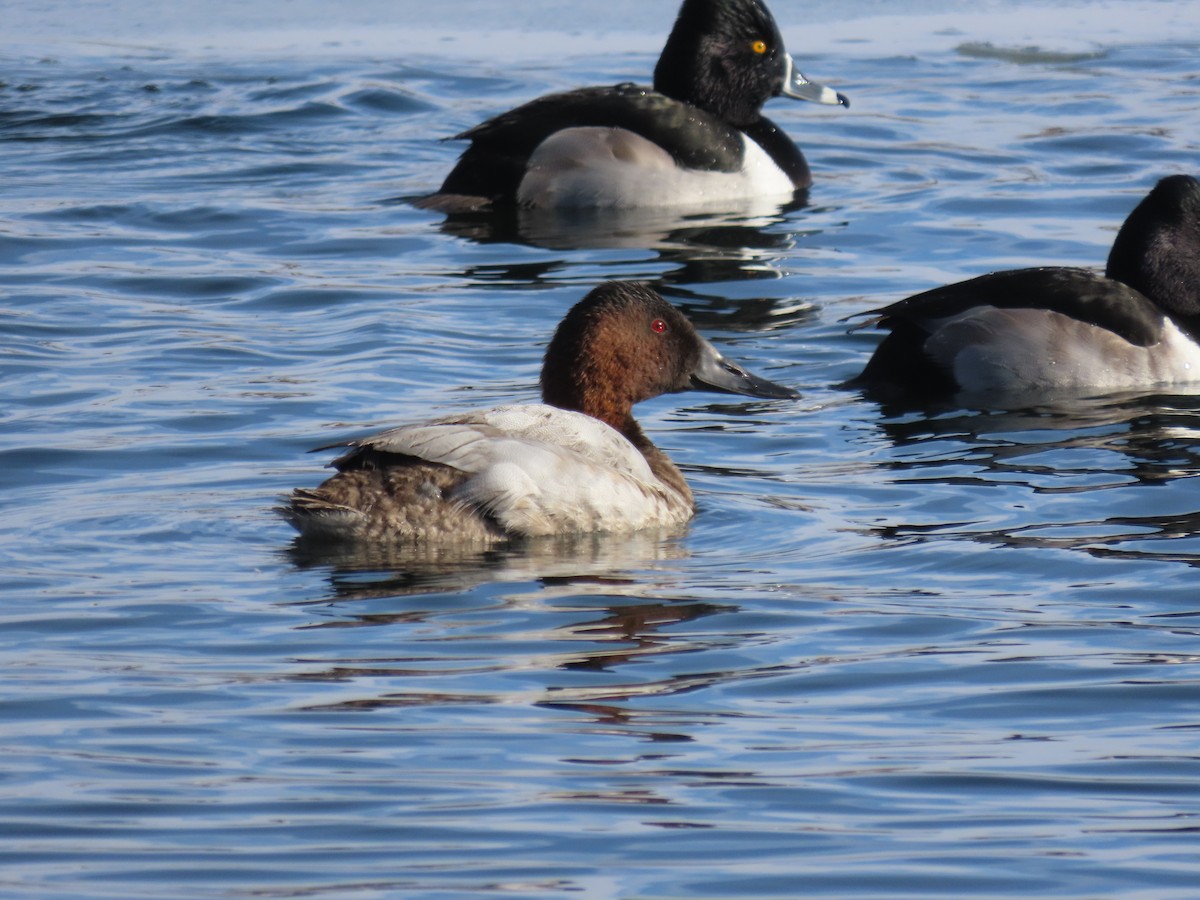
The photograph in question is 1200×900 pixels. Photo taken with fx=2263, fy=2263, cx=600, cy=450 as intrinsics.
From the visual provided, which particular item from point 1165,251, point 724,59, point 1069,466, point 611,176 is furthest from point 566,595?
point 724,59

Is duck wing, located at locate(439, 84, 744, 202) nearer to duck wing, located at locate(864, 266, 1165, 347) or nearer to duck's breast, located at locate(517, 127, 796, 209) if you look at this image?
duck's breast, located at locate(517, 127, 796, 209)

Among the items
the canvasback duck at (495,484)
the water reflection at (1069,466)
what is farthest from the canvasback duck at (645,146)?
the canvasback duck at (495,484)

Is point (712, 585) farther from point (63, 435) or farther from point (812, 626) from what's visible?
point (63, 435)

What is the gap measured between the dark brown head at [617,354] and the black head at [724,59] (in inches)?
272

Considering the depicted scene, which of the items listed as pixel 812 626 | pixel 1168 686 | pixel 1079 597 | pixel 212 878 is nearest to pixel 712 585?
pixel 812 626

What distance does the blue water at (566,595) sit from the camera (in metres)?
4.61

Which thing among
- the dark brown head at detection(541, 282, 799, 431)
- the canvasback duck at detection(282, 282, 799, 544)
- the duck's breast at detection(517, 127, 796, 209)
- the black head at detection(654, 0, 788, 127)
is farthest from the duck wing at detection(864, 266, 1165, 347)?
the black head at detection(654, 0, 788, 127)

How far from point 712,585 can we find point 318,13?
1558cm

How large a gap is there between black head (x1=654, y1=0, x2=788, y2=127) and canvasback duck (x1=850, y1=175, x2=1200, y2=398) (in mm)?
5304

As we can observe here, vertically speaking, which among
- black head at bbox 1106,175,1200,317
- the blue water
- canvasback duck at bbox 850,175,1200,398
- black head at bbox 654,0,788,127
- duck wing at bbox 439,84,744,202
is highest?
black head at bbox 654,0,788,127

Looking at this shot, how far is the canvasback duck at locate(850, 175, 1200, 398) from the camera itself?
1014cm

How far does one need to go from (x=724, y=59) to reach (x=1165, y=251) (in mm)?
5313

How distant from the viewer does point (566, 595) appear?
264 inches

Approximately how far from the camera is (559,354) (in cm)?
825
